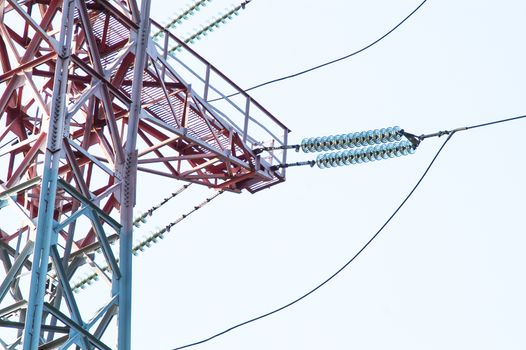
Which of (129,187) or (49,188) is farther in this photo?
(129,187)

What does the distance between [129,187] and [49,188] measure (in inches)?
93.5

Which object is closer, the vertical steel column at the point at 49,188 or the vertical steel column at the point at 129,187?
the vertical steel column at the point at 49,188

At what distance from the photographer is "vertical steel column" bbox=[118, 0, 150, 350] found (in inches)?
846

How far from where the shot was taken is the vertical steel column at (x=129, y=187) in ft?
70.5

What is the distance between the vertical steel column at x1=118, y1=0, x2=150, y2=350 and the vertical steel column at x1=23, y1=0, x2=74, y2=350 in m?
1.70

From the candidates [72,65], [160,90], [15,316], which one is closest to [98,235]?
[15,316]

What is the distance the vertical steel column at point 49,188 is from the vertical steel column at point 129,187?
170 centimetres

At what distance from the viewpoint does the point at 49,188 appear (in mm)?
20453

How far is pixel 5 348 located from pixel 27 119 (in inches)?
189

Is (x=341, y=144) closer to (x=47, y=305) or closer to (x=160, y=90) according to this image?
(x=160, y=90)

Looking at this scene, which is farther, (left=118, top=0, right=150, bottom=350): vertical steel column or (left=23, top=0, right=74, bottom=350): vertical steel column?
(left=118, top=0, right=150, bottom=350): vertical steel column

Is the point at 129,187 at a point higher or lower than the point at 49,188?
higher

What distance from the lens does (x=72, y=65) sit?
23781 mm

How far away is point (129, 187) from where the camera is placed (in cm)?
2269
